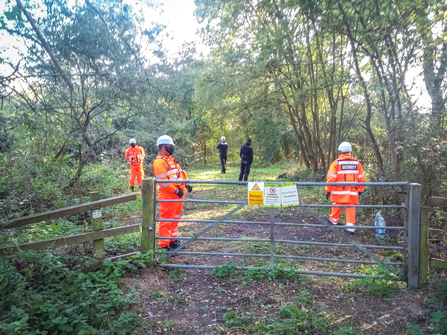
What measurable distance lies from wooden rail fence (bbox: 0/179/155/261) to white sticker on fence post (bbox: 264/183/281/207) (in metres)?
1.63

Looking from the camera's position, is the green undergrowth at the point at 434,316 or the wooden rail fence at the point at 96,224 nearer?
the green undergrowth at the point at 434,316

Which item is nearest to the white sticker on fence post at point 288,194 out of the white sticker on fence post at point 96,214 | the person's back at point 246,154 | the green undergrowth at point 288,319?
the green undergrowth at point 288,319

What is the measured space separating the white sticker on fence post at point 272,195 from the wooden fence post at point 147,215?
5.35 ft

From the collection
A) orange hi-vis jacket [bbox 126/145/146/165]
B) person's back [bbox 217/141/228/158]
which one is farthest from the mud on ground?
person's back [bbox 217/141/228/158]

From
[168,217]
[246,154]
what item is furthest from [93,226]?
[246,154]

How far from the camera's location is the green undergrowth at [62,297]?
2793 millimetres

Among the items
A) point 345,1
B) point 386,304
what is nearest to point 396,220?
point 386,304

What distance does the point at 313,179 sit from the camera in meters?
12.1

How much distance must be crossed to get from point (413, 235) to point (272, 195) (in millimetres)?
1843

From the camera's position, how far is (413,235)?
3.75 metres

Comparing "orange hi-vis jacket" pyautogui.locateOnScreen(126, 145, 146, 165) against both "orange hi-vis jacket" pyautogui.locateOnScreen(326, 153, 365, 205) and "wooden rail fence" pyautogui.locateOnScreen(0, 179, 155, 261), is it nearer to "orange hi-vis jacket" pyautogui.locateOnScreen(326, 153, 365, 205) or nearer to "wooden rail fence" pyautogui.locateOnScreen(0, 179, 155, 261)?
"wooden rail fence" pyautogui.locateOnScreen(0, 179, 155, 261)

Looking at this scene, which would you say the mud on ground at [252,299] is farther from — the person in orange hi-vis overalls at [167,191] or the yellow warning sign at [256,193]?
the yellow warning sign at [256,193]

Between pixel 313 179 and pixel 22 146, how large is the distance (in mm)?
9989

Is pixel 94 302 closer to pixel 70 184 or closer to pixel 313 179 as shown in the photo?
pixel 70 184
